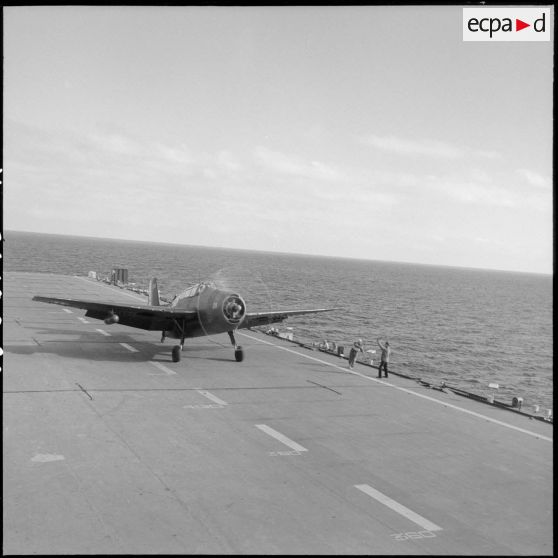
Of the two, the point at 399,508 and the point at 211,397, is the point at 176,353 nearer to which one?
the point at 211,397

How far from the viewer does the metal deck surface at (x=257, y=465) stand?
8.89 metres

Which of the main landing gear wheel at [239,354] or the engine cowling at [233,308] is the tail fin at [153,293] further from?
the engine cowling at [233,308]

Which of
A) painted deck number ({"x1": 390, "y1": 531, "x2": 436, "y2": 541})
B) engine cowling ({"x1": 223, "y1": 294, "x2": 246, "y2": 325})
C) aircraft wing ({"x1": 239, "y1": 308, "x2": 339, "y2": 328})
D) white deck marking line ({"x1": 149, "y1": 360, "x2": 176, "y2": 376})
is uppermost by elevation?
engine cowling ({"x1": 223, "y1": 294, "x2": 246, "y2": 325})

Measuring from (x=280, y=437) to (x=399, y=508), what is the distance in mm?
4407

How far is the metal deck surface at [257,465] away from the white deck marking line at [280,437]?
5 centimetres

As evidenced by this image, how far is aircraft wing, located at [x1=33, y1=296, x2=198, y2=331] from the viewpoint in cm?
2206

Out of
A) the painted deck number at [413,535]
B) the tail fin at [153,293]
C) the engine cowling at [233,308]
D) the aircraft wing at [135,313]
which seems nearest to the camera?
the painted deck number at [413,535]

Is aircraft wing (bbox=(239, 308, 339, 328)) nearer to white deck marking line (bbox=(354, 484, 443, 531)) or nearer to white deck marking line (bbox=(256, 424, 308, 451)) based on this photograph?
white deck marking line (bbox=(256, 424, 308, 451))

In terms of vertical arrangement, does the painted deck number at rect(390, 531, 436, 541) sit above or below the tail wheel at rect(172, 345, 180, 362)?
below

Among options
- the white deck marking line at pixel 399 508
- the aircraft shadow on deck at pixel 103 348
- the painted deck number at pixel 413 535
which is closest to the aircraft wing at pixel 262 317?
the aircraft shadow on deck at pixel 103 348

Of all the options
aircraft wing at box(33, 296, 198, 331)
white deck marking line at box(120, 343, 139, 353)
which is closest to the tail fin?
white deck marking line at box(120, 343, 139, 353)

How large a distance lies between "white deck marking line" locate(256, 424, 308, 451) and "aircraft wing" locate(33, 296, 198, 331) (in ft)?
28.1

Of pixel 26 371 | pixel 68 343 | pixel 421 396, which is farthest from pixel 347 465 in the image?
pixel 68 343

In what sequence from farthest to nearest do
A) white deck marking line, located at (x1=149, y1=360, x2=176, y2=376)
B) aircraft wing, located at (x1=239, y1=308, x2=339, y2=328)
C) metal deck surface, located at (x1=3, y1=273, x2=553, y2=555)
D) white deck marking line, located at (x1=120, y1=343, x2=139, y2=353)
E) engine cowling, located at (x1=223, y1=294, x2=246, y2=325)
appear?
white deck marking line, located at (x1=120, y1=343, x2=139, y2=353) < aircraft wing, located at (x1=239, y1=308, x2=339, y2=328) < engine cowling, located at (x1=223, y1=294, x2=246, y2=325) < white deck marking line, located at (x1=149, y1=360, x2=176, y2=376) < metal deck surface, located at (x1=3, y1=273, x2=553, y2=555)
